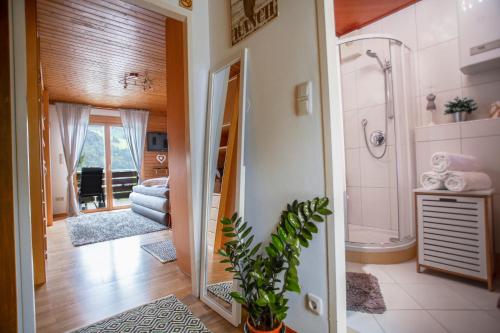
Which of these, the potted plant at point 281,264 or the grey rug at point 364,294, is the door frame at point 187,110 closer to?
the potted plant at point 281,264

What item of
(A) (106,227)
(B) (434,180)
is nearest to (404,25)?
(B) (434,180)

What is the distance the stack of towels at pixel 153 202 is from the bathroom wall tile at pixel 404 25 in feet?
12.8

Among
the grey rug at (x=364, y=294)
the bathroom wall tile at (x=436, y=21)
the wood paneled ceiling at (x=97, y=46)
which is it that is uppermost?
the wood paneled ceiling at (x=97, y=46)

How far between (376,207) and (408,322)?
1.52m

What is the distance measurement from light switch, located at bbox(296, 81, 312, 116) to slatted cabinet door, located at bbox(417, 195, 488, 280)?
144 centimetres

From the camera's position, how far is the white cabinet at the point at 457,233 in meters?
1.71

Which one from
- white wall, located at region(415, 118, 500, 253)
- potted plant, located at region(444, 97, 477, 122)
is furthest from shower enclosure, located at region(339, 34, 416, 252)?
potted plant, located at region(444, 97, 477, 122)

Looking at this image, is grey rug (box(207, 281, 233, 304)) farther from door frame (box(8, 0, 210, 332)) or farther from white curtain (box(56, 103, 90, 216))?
white curtain (box(56, 103, 90, 216))

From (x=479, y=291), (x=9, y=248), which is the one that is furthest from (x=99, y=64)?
(x=479, y=291)

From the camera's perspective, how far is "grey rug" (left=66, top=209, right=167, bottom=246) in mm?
3643

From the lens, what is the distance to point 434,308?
158 cm

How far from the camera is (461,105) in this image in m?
2.19

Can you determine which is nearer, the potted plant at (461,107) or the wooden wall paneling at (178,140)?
the potted plant at (461,107)

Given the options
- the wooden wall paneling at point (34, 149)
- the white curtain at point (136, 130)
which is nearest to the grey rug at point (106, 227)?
the wooden wall paneling at point (34, 149)
